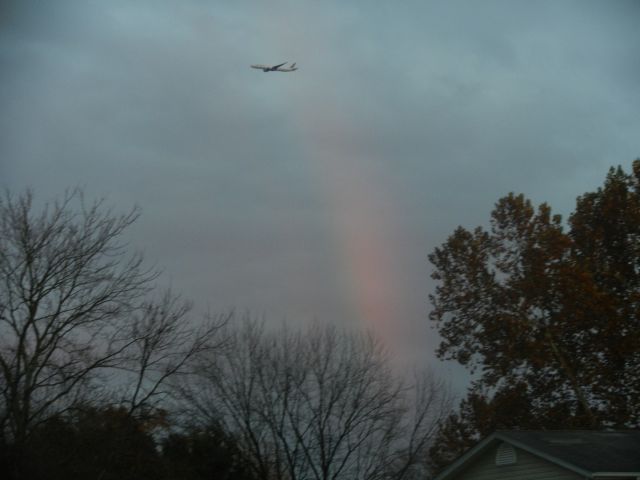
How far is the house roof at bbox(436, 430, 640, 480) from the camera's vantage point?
64.3ft

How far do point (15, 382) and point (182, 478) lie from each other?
8.08 metres

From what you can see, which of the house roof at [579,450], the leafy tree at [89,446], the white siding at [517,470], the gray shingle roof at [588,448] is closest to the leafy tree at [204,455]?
the leafy tree at [89,446]

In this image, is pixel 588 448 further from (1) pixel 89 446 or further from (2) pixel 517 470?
(1) pixel 89 446

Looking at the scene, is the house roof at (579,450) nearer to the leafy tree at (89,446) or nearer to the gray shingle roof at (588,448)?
the gray shingle roof at (588,448)

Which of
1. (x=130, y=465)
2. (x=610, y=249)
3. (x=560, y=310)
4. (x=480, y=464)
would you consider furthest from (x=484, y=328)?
(x=130, y=465)

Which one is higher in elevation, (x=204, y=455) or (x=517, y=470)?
(x=204, y=455)

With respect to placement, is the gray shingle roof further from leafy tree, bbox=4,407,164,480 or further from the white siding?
leafy tree, bbox=4,407,164,480

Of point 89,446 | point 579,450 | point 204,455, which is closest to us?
point 579,450

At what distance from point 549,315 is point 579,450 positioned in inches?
543

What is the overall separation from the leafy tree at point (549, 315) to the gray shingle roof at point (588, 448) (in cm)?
980

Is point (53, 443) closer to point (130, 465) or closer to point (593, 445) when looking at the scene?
point (130, 465)

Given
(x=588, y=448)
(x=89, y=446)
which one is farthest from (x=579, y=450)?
(x=89, y=446)

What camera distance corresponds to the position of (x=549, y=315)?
34.0 metres

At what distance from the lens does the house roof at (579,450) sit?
64.3 feet
